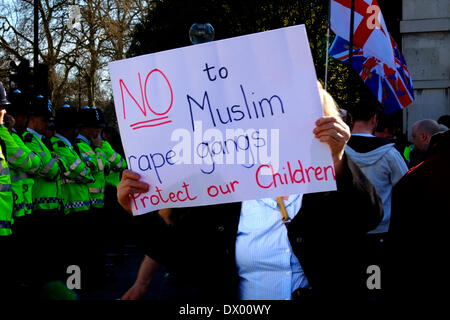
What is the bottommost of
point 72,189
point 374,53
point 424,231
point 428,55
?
point 72,189

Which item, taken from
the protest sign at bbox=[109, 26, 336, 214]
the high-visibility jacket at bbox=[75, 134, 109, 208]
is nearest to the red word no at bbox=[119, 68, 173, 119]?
the protest sign at bbox=[109, 26, 336, 214]

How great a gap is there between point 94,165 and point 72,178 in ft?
2.48

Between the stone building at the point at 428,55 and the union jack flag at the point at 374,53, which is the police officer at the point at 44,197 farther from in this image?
the stone building at the point at 428,55

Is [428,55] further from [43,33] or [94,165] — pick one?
[43,33]

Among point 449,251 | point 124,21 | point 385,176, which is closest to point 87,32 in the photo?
point 124,21

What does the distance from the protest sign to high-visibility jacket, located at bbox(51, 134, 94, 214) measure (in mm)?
5215

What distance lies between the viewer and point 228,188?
2.67 meters

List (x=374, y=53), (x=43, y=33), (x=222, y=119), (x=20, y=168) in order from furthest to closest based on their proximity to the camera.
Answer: (x=43, y=33) < (x=374, y=53) < (x=20, y=168) < (x=222, y=119)

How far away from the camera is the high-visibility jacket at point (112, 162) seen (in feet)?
31.6

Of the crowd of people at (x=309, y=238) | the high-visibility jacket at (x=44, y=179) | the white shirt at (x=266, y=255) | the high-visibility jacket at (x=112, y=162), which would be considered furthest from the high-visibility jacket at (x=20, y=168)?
the white shirt at (x=266, y=255)

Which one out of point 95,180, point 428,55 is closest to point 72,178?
point 95,180

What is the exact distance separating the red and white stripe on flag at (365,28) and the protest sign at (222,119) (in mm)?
5438

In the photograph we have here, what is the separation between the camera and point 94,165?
868cm

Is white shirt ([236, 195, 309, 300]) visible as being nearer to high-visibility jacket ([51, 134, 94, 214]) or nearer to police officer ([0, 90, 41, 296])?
police officer ([0, 90, 41, 296])
